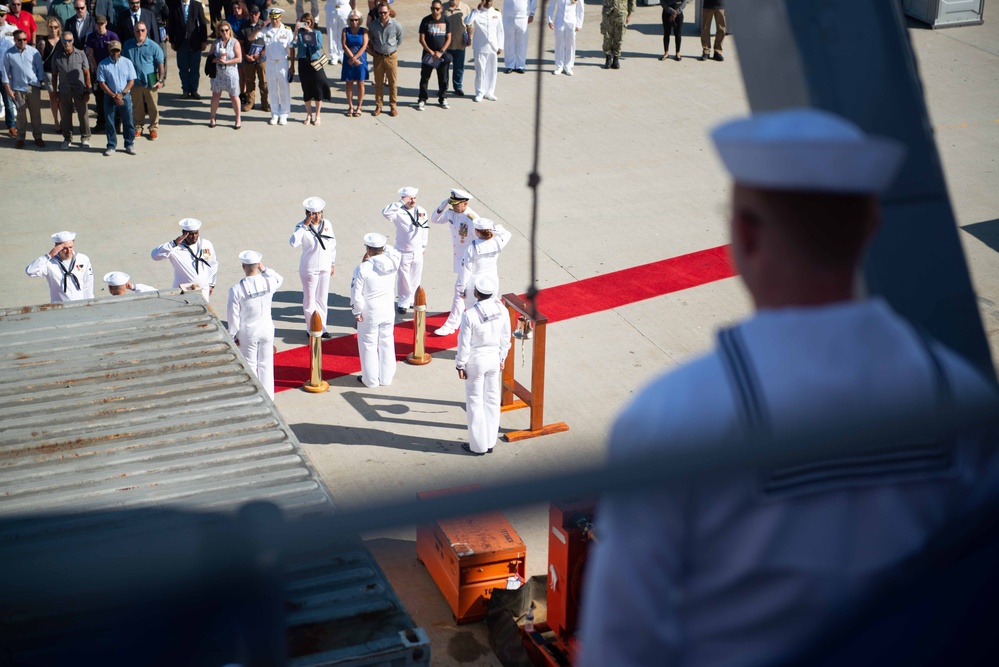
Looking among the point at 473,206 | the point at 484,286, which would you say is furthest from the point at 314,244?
the point at 473,206

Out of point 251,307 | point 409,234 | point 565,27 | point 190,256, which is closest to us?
point 251,307

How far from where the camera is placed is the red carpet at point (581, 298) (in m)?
12.1

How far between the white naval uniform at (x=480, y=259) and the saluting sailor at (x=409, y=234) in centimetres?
83

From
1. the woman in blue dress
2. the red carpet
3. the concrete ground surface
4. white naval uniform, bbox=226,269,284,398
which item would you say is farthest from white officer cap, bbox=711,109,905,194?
the woman in blue dress

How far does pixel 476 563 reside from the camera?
27.1 feet

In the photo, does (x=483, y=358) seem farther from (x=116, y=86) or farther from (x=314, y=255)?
(x=116, y=86)

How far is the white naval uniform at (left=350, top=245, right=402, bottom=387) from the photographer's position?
11492 mm

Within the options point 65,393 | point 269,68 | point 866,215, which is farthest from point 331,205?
point 866,215

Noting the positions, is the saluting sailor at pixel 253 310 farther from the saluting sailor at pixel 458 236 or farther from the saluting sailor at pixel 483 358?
the saluting sailor at pixel 458 236

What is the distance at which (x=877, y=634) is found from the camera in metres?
1.35

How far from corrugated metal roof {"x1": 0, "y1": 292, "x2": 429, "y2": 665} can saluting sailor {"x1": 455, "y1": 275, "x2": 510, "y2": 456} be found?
8.81 ft

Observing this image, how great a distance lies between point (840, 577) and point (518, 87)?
19.6 meters

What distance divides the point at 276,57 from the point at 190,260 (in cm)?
709

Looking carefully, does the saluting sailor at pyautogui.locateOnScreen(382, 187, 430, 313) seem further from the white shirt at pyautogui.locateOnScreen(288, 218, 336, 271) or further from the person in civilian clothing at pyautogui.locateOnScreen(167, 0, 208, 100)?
the person in civilian clothing at pyautogui.locateOnScreen(167, 0, 208, 100)
